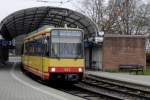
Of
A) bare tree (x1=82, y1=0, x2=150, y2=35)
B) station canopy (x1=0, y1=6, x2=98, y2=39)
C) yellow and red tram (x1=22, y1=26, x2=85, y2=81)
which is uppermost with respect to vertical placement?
bare tree (x1=82, y1=0, x2=150, y2=35)

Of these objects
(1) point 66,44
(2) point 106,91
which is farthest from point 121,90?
(1) point 66,44

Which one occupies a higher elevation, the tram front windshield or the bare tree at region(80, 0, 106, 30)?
the bare tree at region(80, 0, 106, 30)

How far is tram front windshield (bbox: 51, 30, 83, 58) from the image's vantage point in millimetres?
24859

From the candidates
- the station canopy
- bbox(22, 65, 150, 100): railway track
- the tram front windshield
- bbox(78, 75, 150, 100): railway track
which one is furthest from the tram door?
the station canopy

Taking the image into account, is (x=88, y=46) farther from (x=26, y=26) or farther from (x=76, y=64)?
(x=76, y=64)

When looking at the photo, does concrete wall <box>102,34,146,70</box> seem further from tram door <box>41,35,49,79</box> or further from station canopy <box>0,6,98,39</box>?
tram door <box>41,35,49,79</box>

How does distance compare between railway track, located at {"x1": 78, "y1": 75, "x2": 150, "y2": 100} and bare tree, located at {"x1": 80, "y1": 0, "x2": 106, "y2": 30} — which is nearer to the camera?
railway track, located at {"x1": 78, "y1": 75, "x2": 150, "y2": 100}

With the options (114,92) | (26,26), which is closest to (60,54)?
(114,92)

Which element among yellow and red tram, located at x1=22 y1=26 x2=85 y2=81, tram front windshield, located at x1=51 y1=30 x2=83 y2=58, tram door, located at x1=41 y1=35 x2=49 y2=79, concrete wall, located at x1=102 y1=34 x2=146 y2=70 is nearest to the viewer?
yellow and red tram, located at x1=22 y1=26 x2=85 y2=81

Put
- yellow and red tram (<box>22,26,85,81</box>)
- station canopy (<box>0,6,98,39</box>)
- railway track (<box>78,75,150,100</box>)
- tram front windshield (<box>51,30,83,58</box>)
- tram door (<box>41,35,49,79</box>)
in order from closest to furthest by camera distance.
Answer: railway track (<box>78,75,150,100</box>), yellow and red tram (<box>22,26,85,81</box>), tram front windshield (<box>51,30,83,58</box>), tram door (<box>41,35,49,79</box>), station canopy (<box>0,6,98,39</box>)

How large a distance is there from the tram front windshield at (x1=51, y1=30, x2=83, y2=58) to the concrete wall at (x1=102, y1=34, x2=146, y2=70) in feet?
52.4

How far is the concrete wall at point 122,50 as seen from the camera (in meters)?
41.3

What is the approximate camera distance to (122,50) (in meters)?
41.8

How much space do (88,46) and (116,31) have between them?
2477 centimetres
